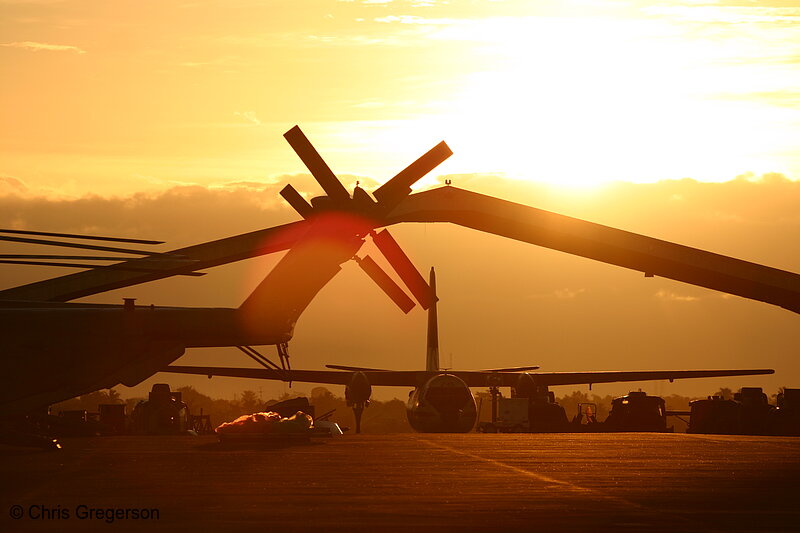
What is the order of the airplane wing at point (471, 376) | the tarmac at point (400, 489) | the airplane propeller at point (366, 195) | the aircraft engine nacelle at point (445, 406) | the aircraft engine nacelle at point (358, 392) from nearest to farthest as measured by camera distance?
the tarmac at point (400, 489)
the airplane propeller at point (366, 195)
the aircraft engine nacelle at point (358, 392)
the aircraft engine nacelle at point (445, 406)
the airplane wing at point (471, 376)

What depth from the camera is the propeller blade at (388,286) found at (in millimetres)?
30781

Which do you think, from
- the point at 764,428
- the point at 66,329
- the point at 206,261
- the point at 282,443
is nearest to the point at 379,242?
the point at 282,443

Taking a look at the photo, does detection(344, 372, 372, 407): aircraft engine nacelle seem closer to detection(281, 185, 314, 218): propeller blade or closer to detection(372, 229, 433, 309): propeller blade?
detection(372, 229, 433, 309): propeller blade

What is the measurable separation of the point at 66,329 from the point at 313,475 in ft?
28.8

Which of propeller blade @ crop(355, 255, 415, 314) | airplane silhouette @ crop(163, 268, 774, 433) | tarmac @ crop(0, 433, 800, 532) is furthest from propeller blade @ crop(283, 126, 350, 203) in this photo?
airplane silhouette @ crop(163, 268, 774, 433)

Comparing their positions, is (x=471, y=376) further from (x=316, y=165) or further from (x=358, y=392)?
(x=316, y=165)

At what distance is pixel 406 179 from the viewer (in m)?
31.0

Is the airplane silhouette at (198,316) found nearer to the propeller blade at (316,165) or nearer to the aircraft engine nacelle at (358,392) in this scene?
the propeller blade at (316,165)

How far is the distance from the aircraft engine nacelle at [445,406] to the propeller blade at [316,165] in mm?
34033

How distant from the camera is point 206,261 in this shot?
54.0 meters

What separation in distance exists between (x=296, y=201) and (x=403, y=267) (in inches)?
173

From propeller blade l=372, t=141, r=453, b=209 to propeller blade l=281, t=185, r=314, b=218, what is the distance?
2.03m

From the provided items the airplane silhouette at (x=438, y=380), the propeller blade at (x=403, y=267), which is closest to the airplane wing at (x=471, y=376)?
the airplane silhouette at (x=438, y=380)

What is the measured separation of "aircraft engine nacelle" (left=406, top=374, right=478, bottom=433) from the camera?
6325 centimetres
